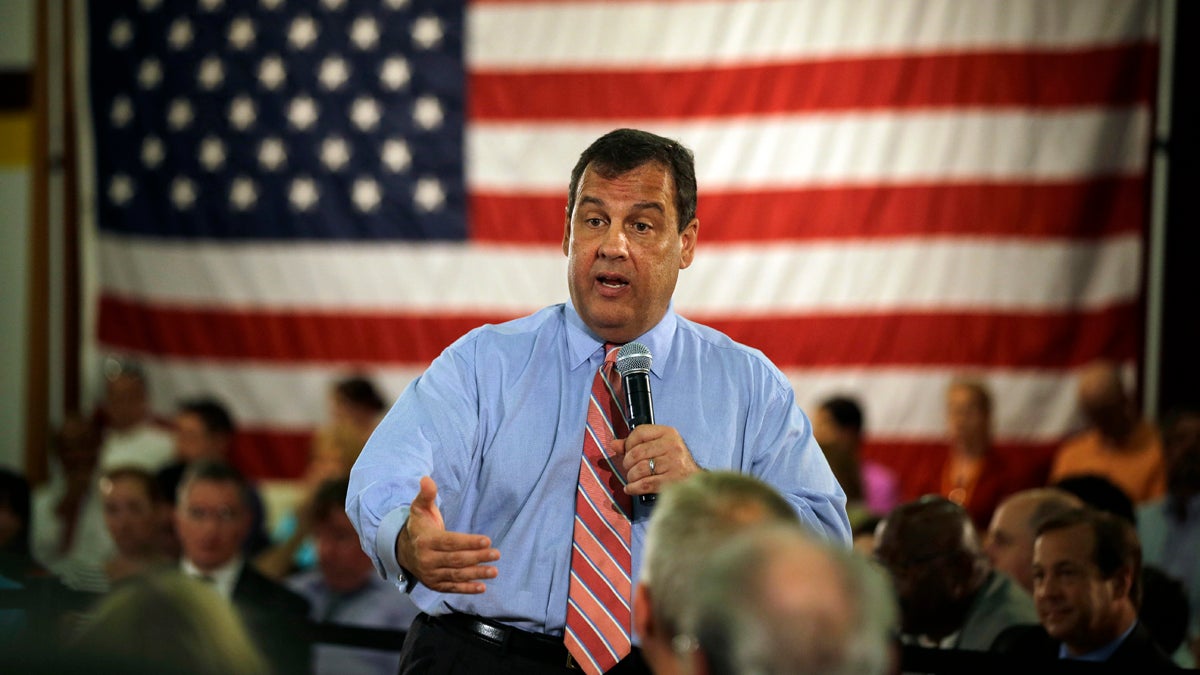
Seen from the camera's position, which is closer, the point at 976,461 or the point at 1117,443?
the point at 1117,443

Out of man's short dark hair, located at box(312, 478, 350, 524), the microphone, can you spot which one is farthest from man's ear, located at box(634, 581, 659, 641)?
man's short dark hair, located at box(312, 478, 350, 524)

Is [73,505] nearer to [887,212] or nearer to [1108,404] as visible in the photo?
[887,212]

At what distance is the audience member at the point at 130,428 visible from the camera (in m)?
6.40

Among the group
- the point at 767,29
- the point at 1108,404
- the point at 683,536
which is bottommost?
the point at 1108,404

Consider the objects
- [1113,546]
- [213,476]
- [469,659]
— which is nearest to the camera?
[469,659]

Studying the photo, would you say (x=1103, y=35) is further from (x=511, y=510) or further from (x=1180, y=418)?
(x=511, y=510)

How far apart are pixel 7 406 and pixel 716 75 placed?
3996mm

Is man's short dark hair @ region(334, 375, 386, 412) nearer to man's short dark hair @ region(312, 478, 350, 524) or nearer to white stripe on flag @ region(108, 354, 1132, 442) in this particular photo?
white stripe on flag @ region(108, 354, 1132, 442)

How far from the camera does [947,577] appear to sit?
11.1 feet

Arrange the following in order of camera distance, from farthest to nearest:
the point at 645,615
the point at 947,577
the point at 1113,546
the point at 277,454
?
1. the point at 277,454
2. the point at 947,577
3. the point at 1113,546
4. the point at 645,615

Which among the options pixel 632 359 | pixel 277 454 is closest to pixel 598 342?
pixel 632 359

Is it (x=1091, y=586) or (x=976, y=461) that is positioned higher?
(x=1091, y=586)

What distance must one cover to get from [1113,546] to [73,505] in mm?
4691

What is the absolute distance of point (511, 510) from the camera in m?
2.16
